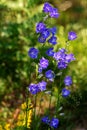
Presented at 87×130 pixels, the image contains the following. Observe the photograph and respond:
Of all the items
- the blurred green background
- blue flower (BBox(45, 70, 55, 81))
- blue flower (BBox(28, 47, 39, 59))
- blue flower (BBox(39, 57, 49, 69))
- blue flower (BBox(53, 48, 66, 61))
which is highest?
the blurred green background

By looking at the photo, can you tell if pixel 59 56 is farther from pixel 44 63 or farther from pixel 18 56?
pixel 18 56

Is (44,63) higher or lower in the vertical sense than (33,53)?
lower

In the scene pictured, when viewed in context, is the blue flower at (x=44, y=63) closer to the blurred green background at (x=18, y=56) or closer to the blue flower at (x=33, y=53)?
the blue flower at (x=33, y=53)

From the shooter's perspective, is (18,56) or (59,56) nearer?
(59,56)

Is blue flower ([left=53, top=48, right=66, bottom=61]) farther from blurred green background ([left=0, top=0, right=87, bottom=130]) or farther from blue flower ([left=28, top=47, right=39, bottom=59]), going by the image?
blurred green background ([left=0, top=0, right=87, bottom=130])

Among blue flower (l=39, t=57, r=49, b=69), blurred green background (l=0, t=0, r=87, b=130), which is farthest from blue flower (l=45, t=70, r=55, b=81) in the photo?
blurred green background (l=0, t=0, r=87, b=130)

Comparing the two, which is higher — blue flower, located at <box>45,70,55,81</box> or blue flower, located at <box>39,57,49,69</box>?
blue flower, located at <box>39,57,49,69</box>

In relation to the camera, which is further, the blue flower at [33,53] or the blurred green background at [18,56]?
the blurred green background at [18,56]

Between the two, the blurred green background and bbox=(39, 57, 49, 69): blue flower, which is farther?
the blurred green background

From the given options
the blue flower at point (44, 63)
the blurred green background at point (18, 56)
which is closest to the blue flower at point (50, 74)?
the blue flower at point (44, 63)

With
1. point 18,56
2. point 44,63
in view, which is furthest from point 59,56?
point 18,56

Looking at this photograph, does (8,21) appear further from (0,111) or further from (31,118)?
(31,118)
